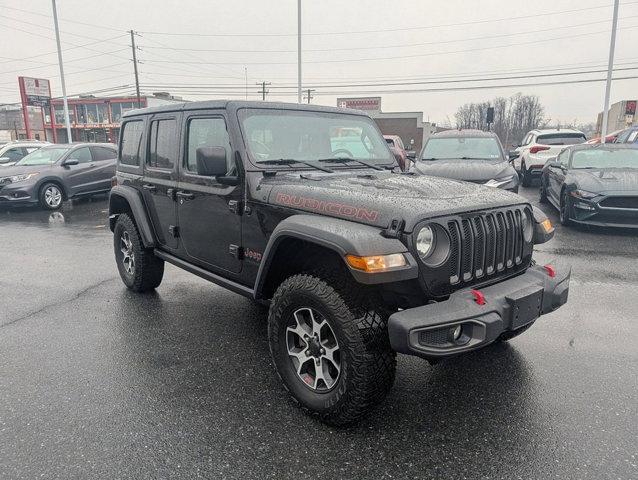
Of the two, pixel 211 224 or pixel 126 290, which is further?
pixel 126 290

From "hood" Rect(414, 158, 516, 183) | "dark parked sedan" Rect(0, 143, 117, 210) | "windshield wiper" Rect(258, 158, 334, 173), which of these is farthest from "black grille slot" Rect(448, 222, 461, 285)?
"dark parked sedan" Rect(0, 143, 117, 210)

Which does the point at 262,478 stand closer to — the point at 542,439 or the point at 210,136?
the point at 542,439

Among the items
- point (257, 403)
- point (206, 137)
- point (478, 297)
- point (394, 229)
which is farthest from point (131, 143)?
point (478, 297)

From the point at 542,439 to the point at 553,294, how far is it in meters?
0.87

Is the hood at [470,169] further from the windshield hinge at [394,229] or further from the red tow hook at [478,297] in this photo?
the windshield hinge at [394,229]

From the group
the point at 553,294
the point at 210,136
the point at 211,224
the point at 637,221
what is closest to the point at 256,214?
the point at 211,224

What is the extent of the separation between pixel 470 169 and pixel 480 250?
6264 millimetres

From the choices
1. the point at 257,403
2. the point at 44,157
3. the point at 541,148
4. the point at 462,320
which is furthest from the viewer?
the point at 541,148

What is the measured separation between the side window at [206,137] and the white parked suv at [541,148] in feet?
39.8

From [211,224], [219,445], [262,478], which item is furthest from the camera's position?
[211,224]

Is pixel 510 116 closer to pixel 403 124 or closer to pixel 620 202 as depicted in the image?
pixel 403 124

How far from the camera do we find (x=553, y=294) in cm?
292

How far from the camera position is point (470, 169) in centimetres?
859

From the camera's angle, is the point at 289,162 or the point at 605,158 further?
the point at 605,158
